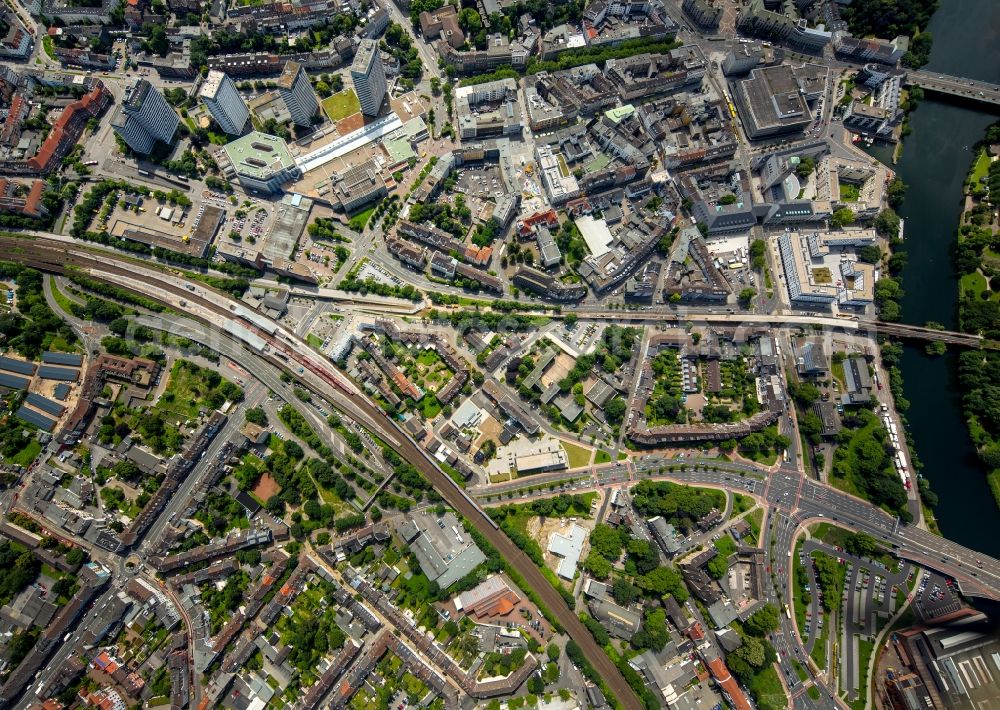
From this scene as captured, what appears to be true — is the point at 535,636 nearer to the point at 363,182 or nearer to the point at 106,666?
the point at 106,666

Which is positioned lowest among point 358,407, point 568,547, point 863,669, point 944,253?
point 568,547

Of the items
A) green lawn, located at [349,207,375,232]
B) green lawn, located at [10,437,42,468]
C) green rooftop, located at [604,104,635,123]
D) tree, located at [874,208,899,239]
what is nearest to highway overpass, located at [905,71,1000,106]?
tree, located at [874,208,899,239]

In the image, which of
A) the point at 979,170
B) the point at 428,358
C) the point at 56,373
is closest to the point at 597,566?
the point at 428,358

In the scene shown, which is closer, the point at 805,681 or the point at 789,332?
the point at 805,681

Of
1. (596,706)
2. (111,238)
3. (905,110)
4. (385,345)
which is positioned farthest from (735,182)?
(111,238)

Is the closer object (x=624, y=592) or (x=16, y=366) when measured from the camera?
(x=624, y=592)

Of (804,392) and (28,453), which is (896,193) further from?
(28,453)
